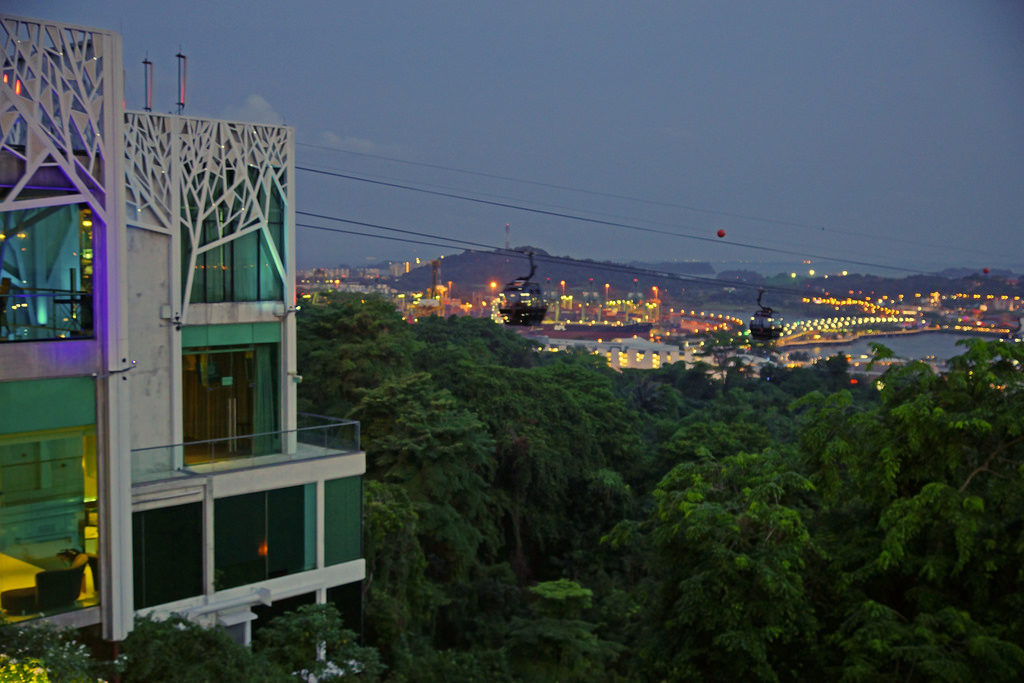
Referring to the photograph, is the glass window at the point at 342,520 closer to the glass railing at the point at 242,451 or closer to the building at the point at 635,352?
the glass railing at the point at 242,451

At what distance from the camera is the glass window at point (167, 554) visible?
10.7 metres

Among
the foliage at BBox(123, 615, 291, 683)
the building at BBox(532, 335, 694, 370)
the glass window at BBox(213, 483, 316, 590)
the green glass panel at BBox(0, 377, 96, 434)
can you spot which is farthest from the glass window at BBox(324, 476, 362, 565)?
the building at BBox(532, 335, 694, 370)

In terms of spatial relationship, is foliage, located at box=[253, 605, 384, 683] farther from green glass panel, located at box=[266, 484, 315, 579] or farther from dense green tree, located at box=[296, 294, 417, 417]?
dense green tree, located at box=[296, 294, 417, 417]

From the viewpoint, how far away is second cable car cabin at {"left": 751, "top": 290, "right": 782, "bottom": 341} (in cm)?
2109

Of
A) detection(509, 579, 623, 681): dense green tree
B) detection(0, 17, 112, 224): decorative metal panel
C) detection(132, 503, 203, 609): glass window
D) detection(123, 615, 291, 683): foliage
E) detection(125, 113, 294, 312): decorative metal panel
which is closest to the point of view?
detection(123, 615, 291, 683): foliage

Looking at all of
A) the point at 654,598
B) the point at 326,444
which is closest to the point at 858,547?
the point at 654,598

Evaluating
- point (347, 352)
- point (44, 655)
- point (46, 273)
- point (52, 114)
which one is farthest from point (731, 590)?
point (347, 352)

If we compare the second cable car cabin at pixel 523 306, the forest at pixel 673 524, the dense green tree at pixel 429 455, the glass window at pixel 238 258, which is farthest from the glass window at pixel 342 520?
the second cable car cabin at pixel 523 306

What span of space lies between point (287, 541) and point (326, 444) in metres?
1.39

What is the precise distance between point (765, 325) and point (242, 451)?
13111mm

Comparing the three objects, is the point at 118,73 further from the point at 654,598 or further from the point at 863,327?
the point at 863,327

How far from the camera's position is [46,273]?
351 inches

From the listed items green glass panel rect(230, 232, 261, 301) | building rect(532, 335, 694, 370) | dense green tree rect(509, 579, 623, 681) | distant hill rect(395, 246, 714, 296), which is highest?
distant hill rect(395, 246, 714, 296)

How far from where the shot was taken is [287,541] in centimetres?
1209
